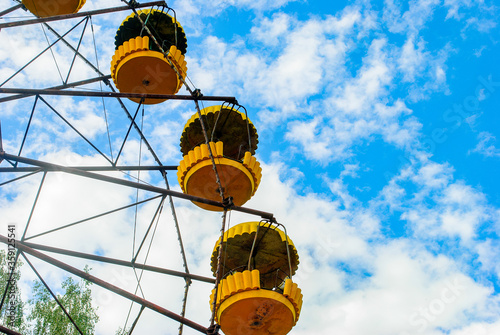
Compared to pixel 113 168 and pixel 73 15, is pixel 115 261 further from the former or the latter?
pixel 73 15

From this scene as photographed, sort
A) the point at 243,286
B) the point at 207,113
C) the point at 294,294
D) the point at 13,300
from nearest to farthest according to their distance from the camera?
the point at 243,286 → the point at 294,294 → the point at 207,113 → the point at 13,300

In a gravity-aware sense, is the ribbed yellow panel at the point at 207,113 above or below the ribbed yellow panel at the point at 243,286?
above

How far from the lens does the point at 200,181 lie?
10.3 meters

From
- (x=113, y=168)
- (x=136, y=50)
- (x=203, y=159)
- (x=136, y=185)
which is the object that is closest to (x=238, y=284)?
(x=136, y=185)

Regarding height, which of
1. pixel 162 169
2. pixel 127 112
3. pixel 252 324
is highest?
pixel 127 112

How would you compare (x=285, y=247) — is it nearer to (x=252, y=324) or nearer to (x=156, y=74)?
(x=252, y=324)

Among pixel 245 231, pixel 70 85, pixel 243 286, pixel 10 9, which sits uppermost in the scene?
pixel 10 9

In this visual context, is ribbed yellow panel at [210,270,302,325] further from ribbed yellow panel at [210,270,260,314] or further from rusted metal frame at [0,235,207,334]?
rusted metal frame at [0,235,207,334]

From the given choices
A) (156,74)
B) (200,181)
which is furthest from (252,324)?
(156,74)

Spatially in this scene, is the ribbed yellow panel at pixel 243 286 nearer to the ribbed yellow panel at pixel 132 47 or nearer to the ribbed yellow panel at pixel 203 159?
the ribbed yellow panel at pixel 203 159

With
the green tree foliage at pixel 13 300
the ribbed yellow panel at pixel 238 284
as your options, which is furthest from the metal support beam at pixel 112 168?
the green tree foliage at pixel 13 300

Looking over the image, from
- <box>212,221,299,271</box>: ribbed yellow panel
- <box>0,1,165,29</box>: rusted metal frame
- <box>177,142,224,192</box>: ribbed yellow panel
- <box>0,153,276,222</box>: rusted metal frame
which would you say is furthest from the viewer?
<box>0,1,165,29</box>: rusted metal frame

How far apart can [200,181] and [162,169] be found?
272 centimetres

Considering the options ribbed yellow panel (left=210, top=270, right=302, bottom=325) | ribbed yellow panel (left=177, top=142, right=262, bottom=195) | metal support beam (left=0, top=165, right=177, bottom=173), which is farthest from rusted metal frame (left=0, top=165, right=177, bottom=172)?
ribbed yellow panel (left=210, top=270, right=302, bottom=325)
